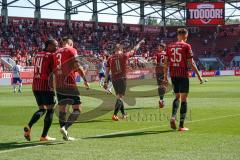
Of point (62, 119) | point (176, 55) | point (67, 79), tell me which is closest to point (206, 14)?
point (176, 55)

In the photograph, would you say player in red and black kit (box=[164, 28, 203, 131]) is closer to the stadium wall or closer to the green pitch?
the green pitch

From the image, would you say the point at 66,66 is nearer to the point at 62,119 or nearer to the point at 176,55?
the point at 62,119

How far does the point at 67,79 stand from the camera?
11.8 meters

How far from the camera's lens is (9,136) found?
12.1 m

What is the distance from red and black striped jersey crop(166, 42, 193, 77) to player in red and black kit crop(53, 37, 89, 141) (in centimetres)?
227

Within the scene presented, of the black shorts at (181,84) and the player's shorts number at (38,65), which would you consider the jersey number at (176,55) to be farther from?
the player's shorts number at (38,65)

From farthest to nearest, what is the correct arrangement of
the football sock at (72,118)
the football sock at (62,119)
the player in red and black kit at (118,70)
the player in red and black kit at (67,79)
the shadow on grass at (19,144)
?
the player in red and black kit at (118,70) → the football sock at (72,118) → the player in red and black kit at (67,79) → the football sock at (62,119) → the shadow on grass at (19,144)

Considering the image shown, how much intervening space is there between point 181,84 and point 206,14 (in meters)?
57.3

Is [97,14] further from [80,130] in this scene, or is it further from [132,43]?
[80,130]

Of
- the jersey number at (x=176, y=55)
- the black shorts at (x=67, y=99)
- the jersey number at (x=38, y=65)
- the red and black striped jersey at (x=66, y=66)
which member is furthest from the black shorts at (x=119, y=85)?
the jersey number at (x=38, y=65)

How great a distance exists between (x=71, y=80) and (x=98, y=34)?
188 ft

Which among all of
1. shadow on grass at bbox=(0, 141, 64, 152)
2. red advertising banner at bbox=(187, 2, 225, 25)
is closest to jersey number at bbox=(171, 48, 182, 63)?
shadow on grass at bbox=(0, 141, 64, 152)

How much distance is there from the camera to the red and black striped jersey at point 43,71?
11.0 metres

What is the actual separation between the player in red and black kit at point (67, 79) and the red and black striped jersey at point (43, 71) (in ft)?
0.93
